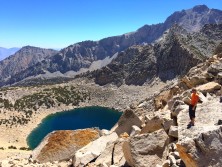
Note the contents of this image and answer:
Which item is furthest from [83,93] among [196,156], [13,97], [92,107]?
[196,156]

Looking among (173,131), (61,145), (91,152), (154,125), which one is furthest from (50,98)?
(173,131)

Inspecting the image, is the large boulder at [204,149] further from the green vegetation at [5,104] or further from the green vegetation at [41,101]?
the green vegetation at [5,104]

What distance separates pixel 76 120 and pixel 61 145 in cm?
11290

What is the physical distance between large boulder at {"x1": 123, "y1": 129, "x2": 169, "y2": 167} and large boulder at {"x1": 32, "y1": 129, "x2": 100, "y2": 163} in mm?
Result: 8921

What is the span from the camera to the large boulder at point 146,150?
15.7 metres

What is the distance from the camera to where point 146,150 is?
1593 cm

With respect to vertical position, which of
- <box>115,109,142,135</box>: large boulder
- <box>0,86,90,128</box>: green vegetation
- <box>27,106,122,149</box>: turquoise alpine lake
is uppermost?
<box>115,109,142,135</box>: large boulder

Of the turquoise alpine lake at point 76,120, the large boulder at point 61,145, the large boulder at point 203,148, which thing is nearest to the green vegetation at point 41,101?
the turquoise alpine lake at point 76,120

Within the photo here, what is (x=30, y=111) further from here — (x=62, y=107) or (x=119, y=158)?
(x=119, y=158)

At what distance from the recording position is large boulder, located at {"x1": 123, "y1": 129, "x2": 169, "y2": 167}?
15656 millimetres

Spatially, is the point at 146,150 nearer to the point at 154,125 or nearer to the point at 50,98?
the point at 154,125

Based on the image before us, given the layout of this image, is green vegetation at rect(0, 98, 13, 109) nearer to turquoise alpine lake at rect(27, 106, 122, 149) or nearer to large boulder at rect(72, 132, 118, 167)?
turquoise alpine lake at rect(27, 106, 122, 149)

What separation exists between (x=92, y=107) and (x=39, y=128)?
182 feet

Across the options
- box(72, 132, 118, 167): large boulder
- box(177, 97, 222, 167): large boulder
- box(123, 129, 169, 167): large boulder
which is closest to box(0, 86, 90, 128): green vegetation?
box(72, 132, 118, 167): large boulder
